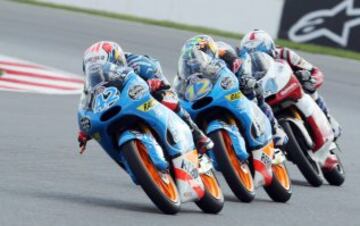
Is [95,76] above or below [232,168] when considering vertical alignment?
above

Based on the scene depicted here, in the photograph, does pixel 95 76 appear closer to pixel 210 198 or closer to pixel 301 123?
pixel 210 198

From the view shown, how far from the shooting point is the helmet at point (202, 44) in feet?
30.8

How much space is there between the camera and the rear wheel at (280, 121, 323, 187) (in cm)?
1051

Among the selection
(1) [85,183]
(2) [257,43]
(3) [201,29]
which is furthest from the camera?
(3) [201,29]

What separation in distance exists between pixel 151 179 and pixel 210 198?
2.76 ft

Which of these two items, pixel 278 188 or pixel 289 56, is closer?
pixel 278 188

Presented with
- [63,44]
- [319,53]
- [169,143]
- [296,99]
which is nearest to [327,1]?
[319,53]

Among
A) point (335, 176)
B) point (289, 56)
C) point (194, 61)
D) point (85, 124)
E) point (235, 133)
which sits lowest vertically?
point (335, 176)

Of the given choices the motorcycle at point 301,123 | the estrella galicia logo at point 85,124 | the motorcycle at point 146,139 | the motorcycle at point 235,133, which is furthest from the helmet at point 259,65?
the estrella galicia logo at point 85,124

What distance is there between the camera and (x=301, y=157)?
10586 mm

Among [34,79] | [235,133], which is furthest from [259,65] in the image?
[34,79]

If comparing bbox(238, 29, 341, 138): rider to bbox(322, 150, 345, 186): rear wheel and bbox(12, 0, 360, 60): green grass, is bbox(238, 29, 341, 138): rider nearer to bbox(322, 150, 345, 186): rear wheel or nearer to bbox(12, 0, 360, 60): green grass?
bbox(322, 150, 345, 186): rear wheel

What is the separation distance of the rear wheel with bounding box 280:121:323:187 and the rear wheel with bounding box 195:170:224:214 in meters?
1.91

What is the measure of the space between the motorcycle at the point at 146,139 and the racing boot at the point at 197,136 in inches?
6.3
